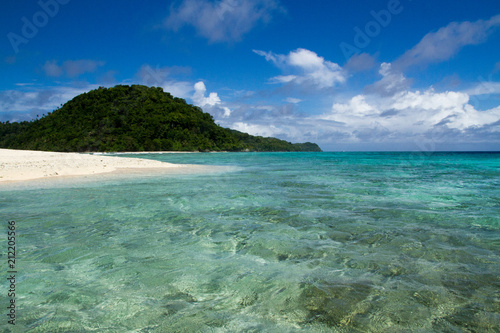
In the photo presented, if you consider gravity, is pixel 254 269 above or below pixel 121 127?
below

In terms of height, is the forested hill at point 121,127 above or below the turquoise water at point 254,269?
above

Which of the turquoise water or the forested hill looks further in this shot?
the forested hill

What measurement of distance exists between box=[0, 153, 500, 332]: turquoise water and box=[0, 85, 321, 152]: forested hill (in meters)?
112

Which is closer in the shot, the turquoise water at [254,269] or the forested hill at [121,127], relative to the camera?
the turquoise water at [254,269]

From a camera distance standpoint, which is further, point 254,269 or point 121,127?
point 121,127

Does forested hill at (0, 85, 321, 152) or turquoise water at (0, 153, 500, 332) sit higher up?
forested hill at (0, 85, 321, 152)

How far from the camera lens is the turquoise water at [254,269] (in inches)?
119

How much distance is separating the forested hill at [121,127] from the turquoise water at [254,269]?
368 ft

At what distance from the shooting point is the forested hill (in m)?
111

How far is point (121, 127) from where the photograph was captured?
11869cm

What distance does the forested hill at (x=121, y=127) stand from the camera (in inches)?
4353

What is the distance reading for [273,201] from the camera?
10008 millimetres

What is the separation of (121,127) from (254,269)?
5066 inches

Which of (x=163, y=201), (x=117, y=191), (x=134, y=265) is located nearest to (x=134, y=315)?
(x=134, y=265)
